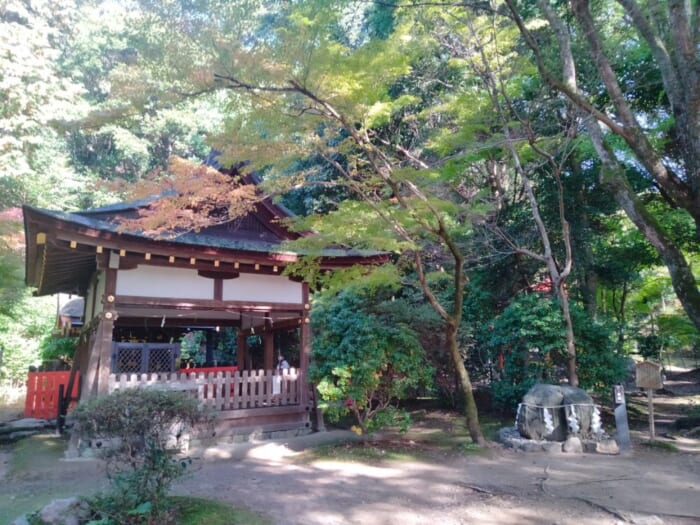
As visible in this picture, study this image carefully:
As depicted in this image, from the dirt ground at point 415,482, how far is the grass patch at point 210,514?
0.60ft

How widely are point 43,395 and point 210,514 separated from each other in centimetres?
902

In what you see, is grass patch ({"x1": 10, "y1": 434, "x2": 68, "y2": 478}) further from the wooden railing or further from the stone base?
the stone base

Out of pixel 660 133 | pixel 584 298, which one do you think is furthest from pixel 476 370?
pixel 660 133

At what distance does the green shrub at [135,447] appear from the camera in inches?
158

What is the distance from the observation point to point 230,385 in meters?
9.12

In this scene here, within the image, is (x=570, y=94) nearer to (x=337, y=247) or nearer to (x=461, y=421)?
(x=337, y=247)

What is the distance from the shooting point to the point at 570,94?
5793mm

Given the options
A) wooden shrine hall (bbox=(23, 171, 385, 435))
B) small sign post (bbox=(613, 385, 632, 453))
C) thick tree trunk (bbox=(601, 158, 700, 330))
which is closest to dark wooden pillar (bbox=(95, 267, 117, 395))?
wooden shrine hall (bbox=(23, 171, 385, 435))

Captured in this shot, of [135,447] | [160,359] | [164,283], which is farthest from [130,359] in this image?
[135,447]

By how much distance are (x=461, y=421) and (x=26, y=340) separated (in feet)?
54.6

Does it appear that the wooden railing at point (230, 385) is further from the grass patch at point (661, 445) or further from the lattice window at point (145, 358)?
the grass patch at point (661, 445)

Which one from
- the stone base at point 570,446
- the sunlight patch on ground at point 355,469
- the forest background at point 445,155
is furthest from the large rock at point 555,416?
the sunlight patch on ground at point 355,469

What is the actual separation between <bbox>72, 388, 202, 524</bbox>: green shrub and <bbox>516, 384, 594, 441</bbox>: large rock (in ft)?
19.3

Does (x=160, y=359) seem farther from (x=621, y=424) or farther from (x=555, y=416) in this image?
(x=621, y=424)
